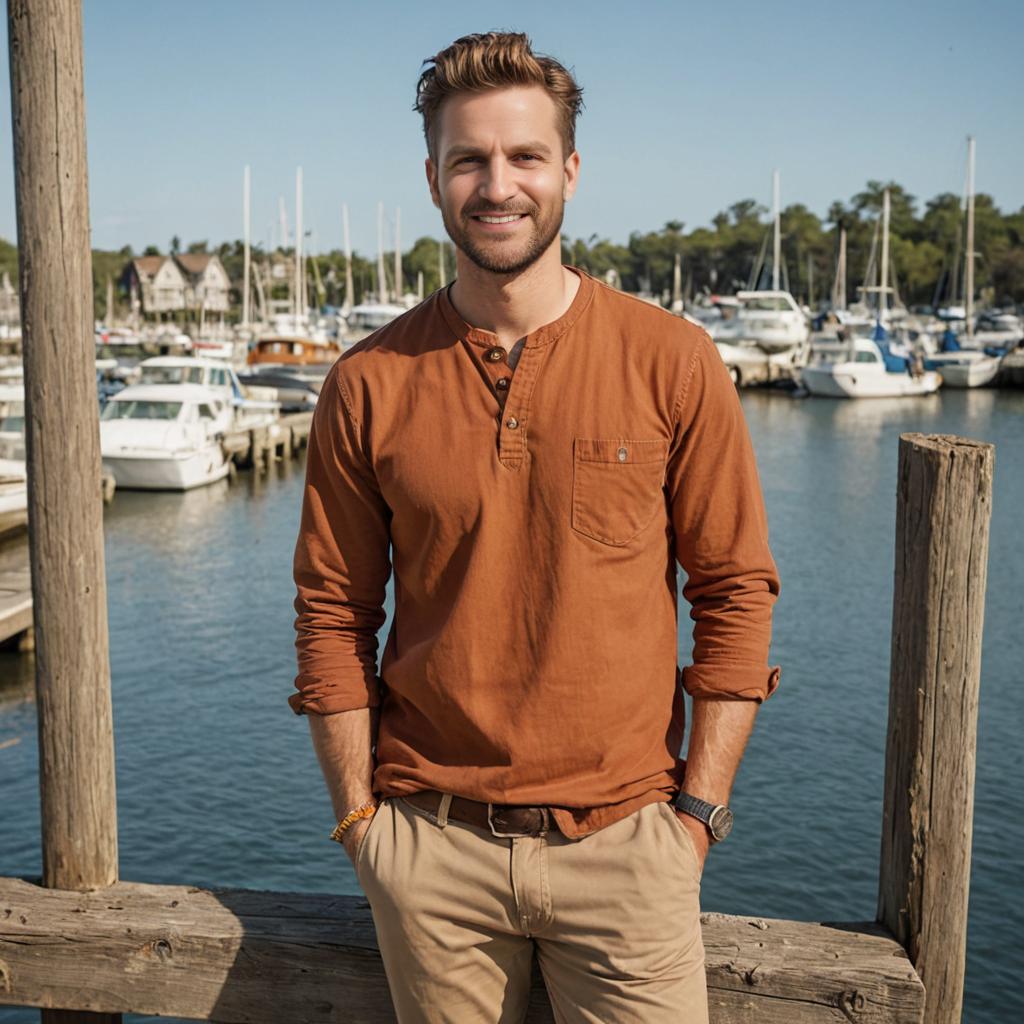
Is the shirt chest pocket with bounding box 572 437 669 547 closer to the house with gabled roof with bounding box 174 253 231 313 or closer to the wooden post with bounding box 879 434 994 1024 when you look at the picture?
the wooden post with bounding box 879 434 994 1024

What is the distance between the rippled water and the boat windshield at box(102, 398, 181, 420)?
16.0 feet

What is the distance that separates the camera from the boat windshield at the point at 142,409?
84.8 ft

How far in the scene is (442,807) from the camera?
271 centimetres

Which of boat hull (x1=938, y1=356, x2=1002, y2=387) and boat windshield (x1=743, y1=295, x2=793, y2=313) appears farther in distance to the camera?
boat windshield (x1=743, y1=295, x2=793, y2=313)

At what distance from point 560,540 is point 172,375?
2977cm

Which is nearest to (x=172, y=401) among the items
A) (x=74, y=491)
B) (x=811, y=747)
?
(x=811, y=747)

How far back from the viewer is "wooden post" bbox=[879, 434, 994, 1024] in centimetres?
310

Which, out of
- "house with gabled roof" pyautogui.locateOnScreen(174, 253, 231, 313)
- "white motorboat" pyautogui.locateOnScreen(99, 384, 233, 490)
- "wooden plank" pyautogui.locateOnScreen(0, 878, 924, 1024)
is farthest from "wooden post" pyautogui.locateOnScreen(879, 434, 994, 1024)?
"house with gabled roof" pyautogui.locateOnScreen(174, 253, 231, 313)

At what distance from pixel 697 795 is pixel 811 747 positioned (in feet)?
28.9

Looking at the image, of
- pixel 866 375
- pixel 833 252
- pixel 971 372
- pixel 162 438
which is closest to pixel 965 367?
pixel 971 372

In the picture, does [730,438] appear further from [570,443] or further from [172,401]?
[172,401]

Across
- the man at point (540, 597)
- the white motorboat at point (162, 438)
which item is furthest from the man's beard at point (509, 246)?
the white motorboat at point (162, 438)

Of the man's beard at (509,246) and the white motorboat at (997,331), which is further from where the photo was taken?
the white motorboat at (997,331)

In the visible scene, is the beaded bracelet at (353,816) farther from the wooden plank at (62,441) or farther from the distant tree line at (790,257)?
the distant tree line at (790,257)
